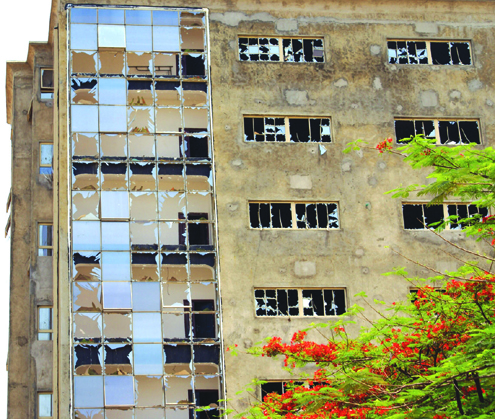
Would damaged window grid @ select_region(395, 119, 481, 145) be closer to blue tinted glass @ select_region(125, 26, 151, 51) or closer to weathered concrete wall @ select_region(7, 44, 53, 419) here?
blue tinted glass @ select_region(125, 26, 151, 51)

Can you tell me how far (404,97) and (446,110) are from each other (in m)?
1.58

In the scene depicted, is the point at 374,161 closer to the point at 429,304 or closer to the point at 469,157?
the point at 429,304

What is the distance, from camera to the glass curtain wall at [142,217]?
2598cm

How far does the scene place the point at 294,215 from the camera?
28.6 meters

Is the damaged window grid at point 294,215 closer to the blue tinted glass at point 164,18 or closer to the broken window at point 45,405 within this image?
the blue tinted glass at point 164,18

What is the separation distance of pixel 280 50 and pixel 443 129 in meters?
6.42

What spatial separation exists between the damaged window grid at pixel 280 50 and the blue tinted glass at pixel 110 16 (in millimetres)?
4257

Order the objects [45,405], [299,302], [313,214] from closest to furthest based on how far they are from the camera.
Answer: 1. [299,302]
2. [313,214]
3. [45,405]

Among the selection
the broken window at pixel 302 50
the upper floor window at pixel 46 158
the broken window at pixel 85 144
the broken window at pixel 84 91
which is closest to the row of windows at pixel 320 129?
the broken window at pixel 302 50

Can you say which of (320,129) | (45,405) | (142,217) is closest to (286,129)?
(320,129)

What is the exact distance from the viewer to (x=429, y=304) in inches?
679

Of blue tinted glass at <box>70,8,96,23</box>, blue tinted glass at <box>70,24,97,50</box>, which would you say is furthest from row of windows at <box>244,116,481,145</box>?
blue tinted glass at <box>70,8,96,23</box>

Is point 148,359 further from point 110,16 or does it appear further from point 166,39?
point 110,16

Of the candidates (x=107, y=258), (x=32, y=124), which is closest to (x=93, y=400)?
(x=107, y=258)
